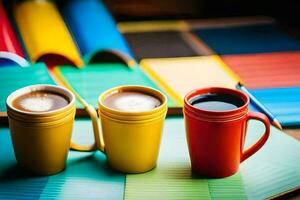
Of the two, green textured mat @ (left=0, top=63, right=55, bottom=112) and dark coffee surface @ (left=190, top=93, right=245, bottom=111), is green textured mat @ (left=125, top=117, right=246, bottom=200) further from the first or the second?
green textured mat @ (left=0, top=63, right=55, bottom=112)

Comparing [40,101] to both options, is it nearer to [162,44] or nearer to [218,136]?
[218,136]

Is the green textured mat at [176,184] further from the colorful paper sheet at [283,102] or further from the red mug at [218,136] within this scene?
the colorful paper sheet at [283,102]

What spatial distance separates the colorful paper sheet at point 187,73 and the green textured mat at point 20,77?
0.26m

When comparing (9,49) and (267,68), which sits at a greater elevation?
(9,49)

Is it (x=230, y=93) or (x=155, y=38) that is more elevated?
(x=230, y=93)

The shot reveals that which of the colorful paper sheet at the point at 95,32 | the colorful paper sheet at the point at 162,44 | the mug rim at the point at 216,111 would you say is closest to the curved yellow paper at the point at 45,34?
the colorful paper sheet at the point at 95,32

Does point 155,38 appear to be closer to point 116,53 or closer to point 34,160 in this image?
point 116,53

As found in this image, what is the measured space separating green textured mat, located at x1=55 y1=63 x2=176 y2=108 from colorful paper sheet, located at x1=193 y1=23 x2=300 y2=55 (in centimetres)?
29

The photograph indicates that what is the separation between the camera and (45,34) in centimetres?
139

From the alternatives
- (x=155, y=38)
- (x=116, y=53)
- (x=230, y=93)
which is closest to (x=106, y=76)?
(x=116, y=53)

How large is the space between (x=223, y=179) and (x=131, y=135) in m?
0.17

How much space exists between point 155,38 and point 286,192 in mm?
827

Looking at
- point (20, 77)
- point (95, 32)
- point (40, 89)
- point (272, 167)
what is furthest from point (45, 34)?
point (272, 167)

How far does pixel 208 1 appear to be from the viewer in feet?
5.74
